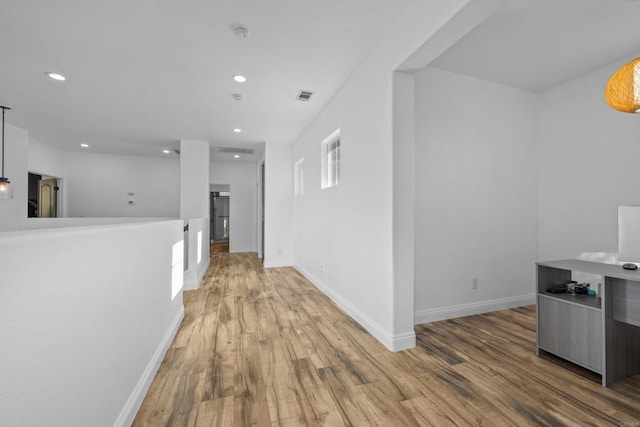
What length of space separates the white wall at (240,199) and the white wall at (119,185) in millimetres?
1378

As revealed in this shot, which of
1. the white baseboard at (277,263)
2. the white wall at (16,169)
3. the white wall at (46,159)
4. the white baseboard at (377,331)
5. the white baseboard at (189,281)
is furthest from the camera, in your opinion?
the white wall at (46,159)

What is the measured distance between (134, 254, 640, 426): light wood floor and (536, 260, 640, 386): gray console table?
12 cm

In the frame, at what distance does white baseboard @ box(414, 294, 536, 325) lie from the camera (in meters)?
2.90

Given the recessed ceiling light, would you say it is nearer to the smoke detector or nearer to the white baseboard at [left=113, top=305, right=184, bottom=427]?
the smoke detector

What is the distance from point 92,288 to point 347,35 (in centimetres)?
261

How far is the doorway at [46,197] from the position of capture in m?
6.87

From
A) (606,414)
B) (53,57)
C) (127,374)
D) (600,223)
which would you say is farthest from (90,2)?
(600,223)

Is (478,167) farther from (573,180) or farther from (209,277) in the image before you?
(209,277)

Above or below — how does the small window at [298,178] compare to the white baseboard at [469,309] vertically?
above

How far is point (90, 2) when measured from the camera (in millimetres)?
2049

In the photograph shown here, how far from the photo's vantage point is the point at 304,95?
3652 mm

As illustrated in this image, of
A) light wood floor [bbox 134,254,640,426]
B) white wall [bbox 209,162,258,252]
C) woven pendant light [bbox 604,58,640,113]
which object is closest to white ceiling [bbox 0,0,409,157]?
woven pendant light [bbox 604,58,640,113]

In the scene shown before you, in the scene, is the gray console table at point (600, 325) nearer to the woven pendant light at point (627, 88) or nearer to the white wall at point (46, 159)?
the woven pendant light at point (627, 88)

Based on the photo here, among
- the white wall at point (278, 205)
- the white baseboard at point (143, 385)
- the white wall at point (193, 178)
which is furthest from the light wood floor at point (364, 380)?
the white wall at point (193, 178)
